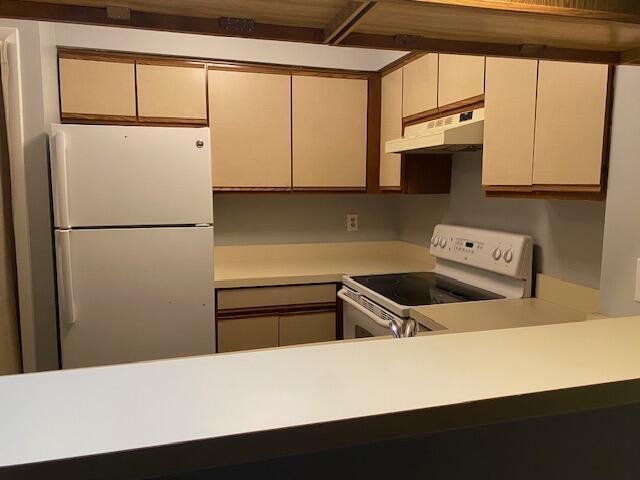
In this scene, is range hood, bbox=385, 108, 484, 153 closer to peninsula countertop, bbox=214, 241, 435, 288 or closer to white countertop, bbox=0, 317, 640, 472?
peninsula countertop, bbox=214, 241, 435, 288

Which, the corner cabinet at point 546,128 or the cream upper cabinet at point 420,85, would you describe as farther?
the cream upper cabinet at point 420,85

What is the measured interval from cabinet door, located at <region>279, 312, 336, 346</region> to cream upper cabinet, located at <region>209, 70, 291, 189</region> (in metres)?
0.83

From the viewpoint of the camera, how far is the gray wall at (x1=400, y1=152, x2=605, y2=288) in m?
1.91

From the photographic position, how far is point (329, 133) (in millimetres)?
3008

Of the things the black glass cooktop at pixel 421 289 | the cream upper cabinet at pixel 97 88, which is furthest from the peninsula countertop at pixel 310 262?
the cream upper cabinet at pixel 97 88

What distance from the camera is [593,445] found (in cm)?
76

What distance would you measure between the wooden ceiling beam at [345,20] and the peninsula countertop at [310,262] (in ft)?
Result: 6.36

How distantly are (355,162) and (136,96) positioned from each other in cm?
137

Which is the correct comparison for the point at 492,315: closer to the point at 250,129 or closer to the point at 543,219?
the point at 543,219

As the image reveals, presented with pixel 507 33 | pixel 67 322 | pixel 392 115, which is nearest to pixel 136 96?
pixel 67 322

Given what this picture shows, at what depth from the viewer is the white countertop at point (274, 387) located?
0.49 meters

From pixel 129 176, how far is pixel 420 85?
1.60 metres

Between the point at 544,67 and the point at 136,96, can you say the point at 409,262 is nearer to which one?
the point at 544,67

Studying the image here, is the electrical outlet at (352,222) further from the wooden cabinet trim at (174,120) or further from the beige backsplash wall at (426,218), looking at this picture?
the wooden cabinet trim at (174,120)
